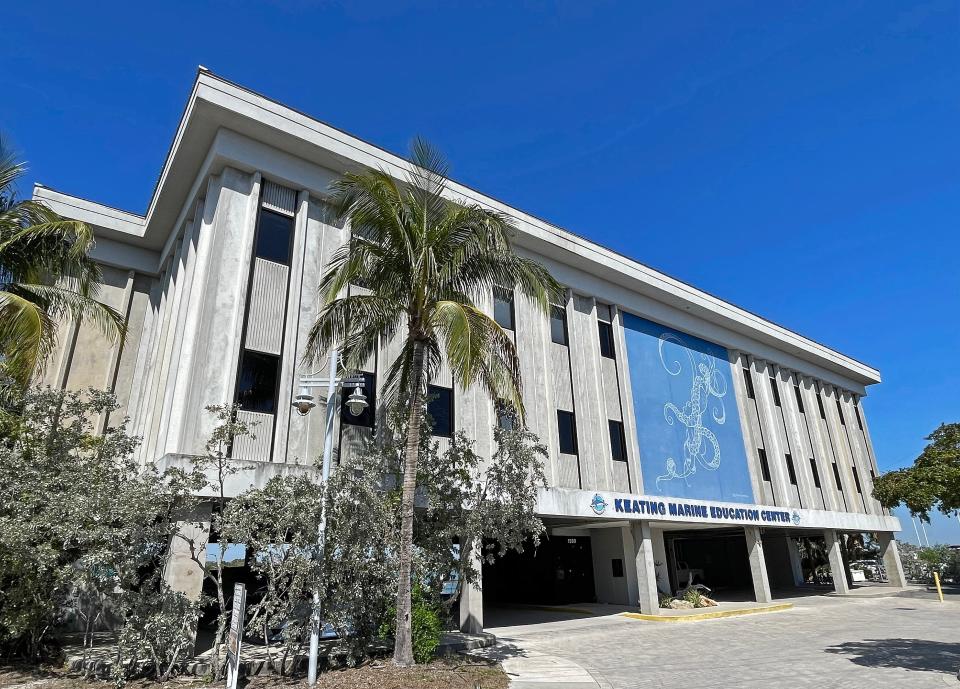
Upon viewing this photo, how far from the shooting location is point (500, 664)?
1380cm

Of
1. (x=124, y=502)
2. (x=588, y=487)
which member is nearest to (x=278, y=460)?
(x=124, y=502)

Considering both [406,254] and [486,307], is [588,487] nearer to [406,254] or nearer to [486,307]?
[486,307]

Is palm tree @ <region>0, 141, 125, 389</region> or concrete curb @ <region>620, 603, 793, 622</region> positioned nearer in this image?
palm tree @ <region>0, 141, 125, 389</region>

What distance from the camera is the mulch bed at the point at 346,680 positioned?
11.2 m

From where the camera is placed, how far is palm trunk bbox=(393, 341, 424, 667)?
12141mm

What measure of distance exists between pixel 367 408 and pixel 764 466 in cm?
2346

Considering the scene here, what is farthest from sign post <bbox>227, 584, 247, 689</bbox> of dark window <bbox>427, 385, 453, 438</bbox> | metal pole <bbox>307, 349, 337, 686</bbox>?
dark window <bbox>427, 385, 453, 438</bbox>

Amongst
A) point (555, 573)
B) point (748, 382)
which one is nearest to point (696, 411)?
point (748, 382)

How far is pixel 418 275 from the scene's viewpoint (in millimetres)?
13438

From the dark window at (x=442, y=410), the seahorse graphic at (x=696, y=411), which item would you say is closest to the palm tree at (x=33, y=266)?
the dark window at (x=442, y=410)

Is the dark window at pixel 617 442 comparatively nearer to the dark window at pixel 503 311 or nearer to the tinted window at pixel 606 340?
the tinted window at pixel 606 340

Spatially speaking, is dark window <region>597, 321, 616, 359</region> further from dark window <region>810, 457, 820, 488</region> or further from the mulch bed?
dark window <region>810, 457, 820, 488</region>

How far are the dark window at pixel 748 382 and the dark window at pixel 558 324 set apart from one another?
44.4 feet

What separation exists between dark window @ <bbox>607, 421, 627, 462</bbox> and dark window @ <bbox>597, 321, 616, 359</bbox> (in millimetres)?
3102
